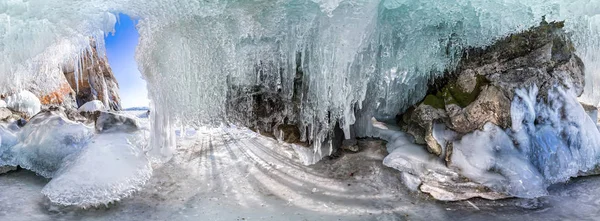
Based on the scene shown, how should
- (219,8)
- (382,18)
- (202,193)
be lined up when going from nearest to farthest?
(219,8), (382,18), (202,193)

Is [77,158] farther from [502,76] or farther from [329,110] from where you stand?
[502,76]

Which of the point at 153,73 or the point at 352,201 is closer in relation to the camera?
the point at 352,201

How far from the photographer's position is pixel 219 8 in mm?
3830

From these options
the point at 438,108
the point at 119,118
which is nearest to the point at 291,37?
the point at 438,108

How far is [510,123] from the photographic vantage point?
4.36m

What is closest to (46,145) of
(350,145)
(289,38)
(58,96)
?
(289,38)

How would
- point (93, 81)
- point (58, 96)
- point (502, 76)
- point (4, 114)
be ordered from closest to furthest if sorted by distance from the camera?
point (502, 76) < point (4, 114) < point (58, 96) < point (93, 81)

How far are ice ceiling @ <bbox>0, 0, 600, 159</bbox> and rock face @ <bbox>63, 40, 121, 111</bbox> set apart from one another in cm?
1058

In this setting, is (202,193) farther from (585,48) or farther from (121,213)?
(585,48)

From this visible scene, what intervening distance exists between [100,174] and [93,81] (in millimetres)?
13030

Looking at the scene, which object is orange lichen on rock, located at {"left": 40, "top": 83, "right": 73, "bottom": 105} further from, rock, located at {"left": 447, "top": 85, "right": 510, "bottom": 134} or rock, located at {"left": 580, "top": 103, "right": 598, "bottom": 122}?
rock, located at {"left": 580, "top": 103, "right": 598, "bottom": 122}

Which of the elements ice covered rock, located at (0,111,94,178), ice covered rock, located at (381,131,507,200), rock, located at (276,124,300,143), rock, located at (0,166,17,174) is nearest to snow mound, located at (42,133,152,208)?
ice covered rock, located at (0,111,94,178)

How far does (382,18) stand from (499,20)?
1403 millimetres

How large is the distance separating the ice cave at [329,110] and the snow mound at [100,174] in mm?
20
